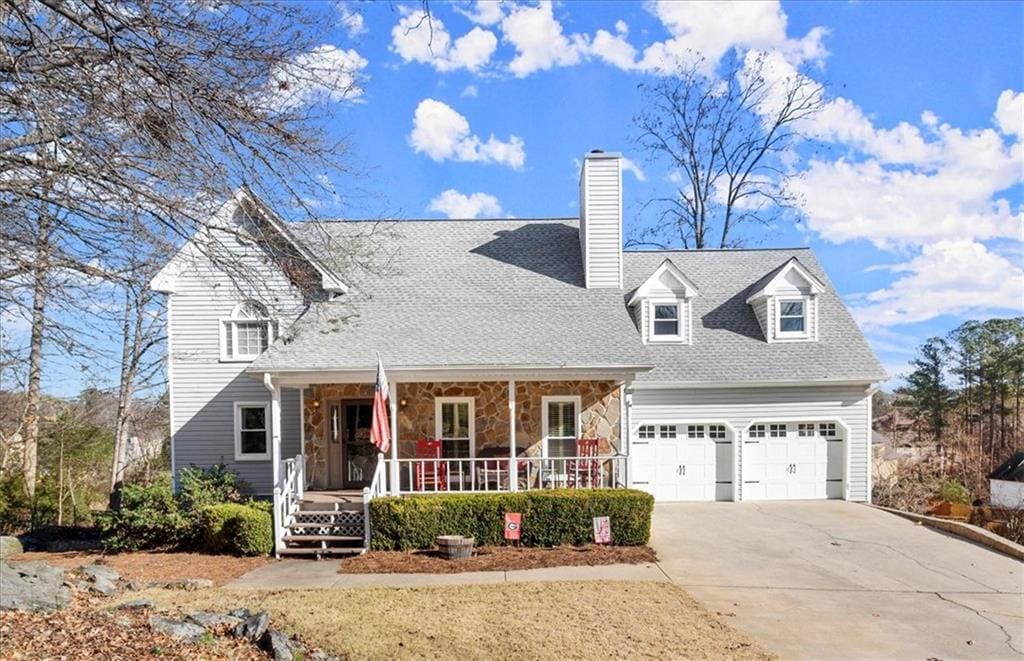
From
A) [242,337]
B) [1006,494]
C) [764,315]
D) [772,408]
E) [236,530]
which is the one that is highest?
[764,315]

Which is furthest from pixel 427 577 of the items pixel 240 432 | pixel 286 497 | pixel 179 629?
pixel 240 432

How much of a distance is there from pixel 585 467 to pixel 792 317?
A: 7543mm

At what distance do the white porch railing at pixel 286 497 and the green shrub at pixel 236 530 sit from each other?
0.18 meters

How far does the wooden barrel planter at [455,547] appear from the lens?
10.7m

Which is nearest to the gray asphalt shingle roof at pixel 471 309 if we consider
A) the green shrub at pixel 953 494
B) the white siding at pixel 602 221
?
the white siding at pixel 602 221

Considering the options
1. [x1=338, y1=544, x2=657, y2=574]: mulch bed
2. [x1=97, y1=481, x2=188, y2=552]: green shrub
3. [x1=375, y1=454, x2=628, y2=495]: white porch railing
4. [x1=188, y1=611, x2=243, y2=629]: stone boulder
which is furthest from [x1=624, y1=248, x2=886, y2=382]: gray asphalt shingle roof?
[x1=97, y1=481, x2=188, y2=552]: green shrub

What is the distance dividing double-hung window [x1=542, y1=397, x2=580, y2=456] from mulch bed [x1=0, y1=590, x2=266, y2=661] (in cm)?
832

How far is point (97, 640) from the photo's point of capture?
6.02m

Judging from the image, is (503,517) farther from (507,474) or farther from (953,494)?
(953,494)

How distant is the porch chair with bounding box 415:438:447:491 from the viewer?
41.3 ft

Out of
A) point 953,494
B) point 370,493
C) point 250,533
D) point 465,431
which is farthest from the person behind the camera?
point 953,494

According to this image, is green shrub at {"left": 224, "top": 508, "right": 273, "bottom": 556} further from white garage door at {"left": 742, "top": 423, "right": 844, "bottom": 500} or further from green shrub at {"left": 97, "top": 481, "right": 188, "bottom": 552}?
white garage door at {"left": 742, "top": 423, "right": 844, "bottom": 500}

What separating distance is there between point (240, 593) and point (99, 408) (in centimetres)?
1098

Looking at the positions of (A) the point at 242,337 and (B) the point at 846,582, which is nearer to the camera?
(B) the point at 846,582
